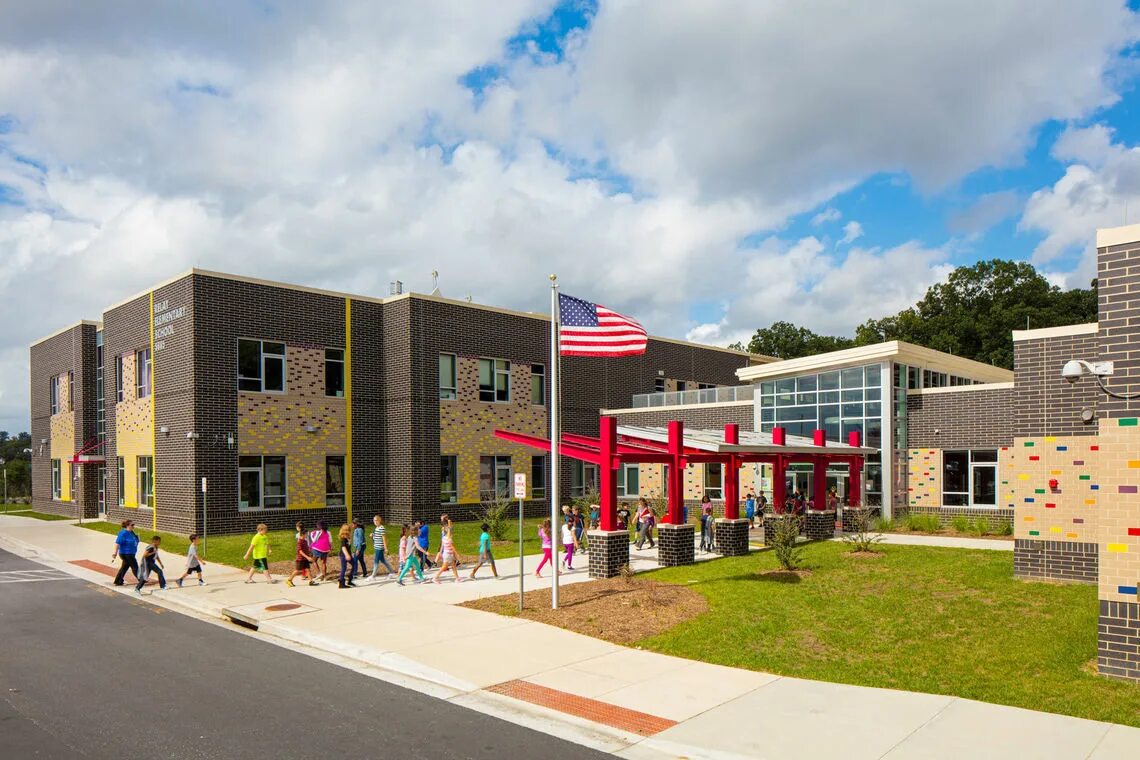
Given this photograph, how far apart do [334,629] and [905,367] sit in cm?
2474

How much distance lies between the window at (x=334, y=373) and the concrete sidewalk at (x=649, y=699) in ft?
51.5

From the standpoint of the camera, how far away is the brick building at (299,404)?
27.3 meters

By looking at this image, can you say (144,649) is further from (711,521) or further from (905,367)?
(905,367)

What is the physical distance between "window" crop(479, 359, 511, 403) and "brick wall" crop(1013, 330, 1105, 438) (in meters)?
22.1

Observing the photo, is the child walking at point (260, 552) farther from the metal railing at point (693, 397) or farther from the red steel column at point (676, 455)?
the metal railing at point (693, 397)

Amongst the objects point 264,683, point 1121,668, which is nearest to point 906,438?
point 1121,668

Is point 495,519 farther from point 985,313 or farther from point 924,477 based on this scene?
point 985,313

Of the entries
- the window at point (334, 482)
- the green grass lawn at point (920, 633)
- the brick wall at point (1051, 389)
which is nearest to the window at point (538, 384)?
the window at point (334, 482)

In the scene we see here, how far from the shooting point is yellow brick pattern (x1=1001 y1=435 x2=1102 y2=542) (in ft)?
50.0

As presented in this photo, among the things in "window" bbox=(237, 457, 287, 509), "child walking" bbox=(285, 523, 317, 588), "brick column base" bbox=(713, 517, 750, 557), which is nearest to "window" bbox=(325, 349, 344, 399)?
"window" bbox=(237, 457, 287, 509)

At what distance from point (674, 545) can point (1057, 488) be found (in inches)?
336

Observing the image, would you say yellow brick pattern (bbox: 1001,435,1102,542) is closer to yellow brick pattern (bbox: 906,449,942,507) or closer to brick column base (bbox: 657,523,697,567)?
brick column base (bbox: 657,523,697,567)

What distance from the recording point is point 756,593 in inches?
615

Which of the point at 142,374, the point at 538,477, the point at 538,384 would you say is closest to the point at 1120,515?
the point at 538,477
